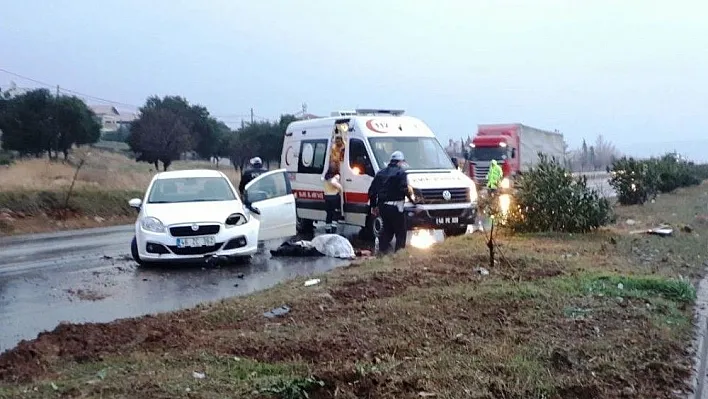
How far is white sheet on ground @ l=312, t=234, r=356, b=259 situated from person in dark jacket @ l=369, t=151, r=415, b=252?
84 centimetres

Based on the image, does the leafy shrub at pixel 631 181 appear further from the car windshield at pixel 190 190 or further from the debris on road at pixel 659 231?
the car windshield at pixel 190 190

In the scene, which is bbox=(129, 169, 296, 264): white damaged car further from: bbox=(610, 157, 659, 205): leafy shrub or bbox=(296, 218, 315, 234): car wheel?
bbox=(610, 157, 659, 205): leafy shrub

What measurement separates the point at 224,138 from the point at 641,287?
152ft

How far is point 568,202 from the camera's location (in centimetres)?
1437

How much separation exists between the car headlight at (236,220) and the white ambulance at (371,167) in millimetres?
3009

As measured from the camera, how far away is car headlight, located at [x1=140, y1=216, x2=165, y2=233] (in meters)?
12.0

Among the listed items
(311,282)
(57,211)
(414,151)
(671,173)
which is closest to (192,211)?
(311,282)

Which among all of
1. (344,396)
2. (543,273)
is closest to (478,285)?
(543,273)

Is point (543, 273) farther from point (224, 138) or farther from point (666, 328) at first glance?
point (224, 138)

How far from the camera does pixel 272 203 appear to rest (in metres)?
14.1

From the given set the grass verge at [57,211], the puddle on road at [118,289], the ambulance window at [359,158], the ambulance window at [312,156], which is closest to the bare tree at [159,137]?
the grass verge at [57,211]

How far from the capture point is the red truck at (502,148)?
111ft

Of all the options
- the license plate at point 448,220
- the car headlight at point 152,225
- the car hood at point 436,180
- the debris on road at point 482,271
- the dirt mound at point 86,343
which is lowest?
the dirt mound at point 86,343

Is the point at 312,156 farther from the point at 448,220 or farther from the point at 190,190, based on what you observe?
the point at 190,190
